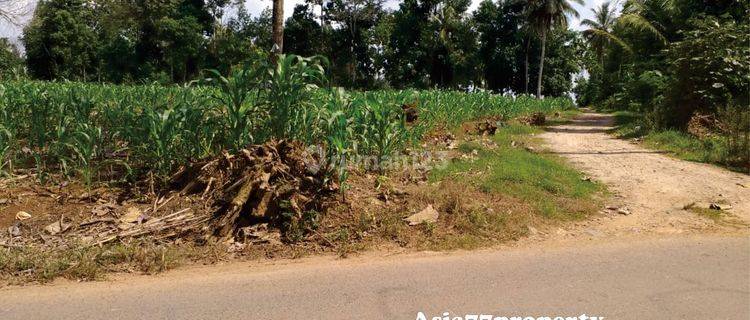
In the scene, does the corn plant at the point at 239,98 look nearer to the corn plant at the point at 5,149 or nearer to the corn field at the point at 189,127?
the corn field at the point at 189,127

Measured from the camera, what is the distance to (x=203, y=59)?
39.1 m

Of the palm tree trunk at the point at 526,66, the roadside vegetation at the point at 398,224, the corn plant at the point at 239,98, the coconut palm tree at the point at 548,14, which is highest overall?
the coconut palm tree at the point at 548,14

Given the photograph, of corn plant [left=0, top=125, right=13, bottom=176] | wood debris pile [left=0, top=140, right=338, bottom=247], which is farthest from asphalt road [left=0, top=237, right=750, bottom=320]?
corn plant [left=0, top=125, right=13, bottom=176]

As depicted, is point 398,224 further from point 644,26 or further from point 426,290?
point 644,26

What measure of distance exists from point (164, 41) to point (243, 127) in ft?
115

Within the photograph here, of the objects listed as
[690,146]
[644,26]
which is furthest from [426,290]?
[644,26]


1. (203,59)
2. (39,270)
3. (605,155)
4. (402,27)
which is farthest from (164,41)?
(39,270)

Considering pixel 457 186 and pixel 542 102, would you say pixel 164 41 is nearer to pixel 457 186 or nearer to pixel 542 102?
pixel 542 102

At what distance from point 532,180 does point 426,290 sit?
4050 millimetres

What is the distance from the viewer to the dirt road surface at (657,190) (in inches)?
230

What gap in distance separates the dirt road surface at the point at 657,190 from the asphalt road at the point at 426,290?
116 centimetres

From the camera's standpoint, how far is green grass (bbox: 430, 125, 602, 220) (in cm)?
634

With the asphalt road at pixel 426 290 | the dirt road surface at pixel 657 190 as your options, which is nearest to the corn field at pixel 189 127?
the asphalt road at pixel 426 290

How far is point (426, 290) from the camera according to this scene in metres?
3.79
